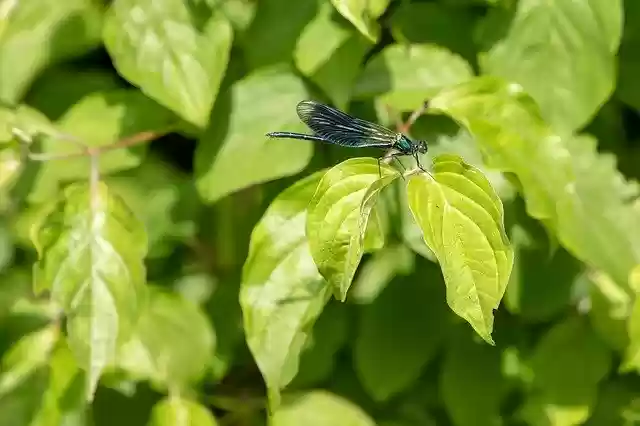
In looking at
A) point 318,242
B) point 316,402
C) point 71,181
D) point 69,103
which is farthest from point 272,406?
point 69,103

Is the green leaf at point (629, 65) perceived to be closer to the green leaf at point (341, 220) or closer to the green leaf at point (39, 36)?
the green leaf at point (341, 220)

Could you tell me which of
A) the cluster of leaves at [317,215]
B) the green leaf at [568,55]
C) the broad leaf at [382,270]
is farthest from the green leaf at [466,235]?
the broad leaf at [382,270]

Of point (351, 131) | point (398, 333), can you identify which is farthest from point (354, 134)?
point (398, 333)

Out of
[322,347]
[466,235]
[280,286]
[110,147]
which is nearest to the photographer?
[466,235]

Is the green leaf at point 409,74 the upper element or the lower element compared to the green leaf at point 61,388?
upper

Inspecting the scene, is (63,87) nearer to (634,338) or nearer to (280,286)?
(280,286)

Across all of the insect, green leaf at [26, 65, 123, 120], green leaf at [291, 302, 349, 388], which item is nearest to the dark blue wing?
the insect
